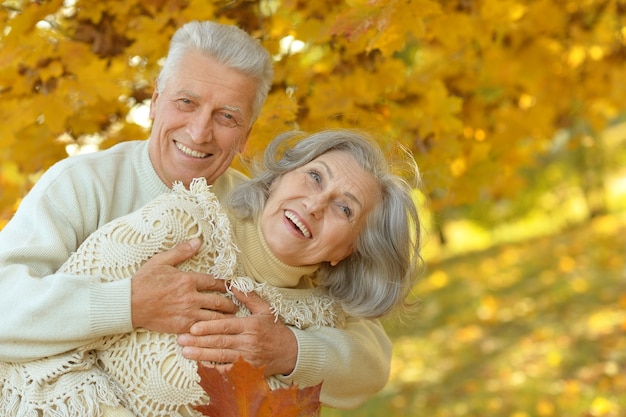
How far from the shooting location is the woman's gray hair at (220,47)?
8.22ft

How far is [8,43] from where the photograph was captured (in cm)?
274

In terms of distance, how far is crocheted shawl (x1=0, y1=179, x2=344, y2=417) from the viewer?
1917 millimetres

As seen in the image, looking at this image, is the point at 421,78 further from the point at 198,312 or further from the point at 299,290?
the point at 198,312

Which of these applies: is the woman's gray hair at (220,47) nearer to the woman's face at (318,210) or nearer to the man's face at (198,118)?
the man's face at (198,118)

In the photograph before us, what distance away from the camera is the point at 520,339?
6.57 metres

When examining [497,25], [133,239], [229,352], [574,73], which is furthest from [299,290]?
[574,73]

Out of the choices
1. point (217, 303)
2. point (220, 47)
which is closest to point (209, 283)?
point (217, 303)

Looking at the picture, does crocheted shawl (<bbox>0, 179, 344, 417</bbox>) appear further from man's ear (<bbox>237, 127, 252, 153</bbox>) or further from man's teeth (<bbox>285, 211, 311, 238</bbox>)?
man's ear (<bbox>237, 127, 252, 153</bbox>)

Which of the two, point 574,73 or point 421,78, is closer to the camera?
point 421,78

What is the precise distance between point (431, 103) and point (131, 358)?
1.78m

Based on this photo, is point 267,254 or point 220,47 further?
point 220,47

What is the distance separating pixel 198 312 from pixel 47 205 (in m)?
0.53

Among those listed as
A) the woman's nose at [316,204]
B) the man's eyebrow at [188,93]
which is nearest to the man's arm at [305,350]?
the woman's nose at [316,204]

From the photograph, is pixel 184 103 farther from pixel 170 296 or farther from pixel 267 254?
pixel 170 296
